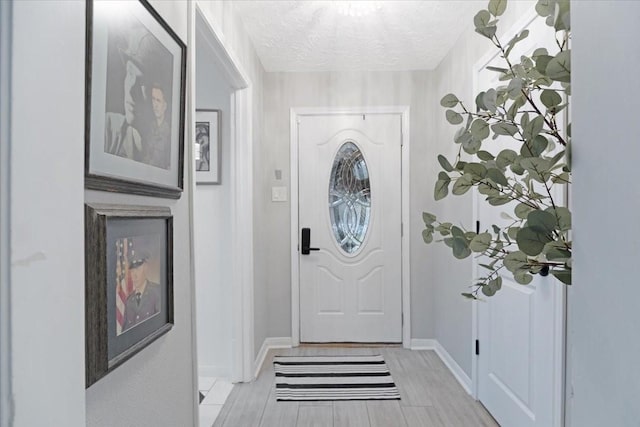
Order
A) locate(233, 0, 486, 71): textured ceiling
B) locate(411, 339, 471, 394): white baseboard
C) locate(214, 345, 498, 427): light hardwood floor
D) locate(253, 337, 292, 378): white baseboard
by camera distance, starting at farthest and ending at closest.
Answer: locate(253, 337, 292, 378): white baseboard < locate(411, 339, 471, 394): white baseboard < locate(233, 0, 486, 71): textured ceiling < locate(214, 345, 498, 427): light hardwood floor

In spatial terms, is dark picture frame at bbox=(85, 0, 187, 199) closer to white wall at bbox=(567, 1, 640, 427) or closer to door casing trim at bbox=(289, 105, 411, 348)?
white wall at bbox=(567, 1, 640, 427)

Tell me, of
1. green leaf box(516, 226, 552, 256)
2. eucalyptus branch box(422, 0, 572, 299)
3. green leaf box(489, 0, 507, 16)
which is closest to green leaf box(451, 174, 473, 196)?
eucalyptus branch box(422, 0, 572, 299)

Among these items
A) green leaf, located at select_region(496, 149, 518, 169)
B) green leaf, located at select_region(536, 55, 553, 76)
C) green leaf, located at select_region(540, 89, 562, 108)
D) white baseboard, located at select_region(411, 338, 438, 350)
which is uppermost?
green leaf, located at select_region(536, 55, 553, 76)

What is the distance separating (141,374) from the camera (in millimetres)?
1173

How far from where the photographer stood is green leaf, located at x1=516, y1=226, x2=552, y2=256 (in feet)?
2.22

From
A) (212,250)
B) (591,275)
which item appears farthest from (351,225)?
(591,275)

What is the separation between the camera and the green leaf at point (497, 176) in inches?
33.0

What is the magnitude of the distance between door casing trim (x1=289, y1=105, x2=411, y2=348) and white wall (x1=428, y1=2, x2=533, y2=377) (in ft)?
0.58

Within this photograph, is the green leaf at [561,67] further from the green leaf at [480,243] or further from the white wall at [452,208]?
the white wall at [452,208]

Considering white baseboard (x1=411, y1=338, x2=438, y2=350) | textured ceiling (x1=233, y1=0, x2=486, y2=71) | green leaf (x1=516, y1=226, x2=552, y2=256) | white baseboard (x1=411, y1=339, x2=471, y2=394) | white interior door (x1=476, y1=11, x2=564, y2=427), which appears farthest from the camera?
white baseboard (x1=411, y1=338, x2=438, y2=350)

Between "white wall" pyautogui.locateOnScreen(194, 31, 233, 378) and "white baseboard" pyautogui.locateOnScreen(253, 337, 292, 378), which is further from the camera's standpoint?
"white baseboard" pyautogui.locateOnScreen(253, 337, 292, 378)

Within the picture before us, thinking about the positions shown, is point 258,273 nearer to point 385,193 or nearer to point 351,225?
point 351,225

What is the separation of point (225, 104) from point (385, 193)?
153 centimetres

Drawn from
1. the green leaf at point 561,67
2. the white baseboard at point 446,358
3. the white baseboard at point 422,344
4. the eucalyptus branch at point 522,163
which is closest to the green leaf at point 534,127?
the eucalyptus branch at point 522,163
